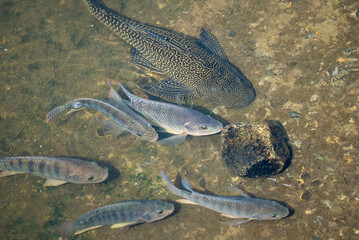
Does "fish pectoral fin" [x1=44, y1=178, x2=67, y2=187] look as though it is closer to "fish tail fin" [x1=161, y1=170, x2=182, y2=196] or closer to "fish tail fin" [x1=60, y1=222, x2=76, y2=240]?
"fish tail fin" [x1=60, y1=222, x2=76, y2=240]

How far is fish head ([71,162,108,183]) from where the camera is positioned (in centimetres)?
505

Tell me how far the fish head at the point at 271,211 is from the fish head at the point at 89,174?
3.16 metres

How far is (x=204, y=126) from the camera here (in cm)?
501

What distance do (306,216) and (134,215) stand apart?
10.8 ft

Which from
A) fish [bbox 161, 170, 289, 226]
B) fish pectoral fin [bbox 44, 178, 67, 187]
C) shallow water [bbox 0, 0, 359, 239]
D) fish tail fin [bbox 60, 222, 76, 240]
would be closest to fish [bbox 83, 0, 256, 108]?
shallow water [bbox 0, 0, 359, 239]

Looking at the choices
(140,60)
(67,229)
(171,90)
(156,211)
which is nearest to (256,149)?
(156,211)

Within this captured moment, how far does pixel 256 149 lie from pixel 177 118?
1716 millimetres

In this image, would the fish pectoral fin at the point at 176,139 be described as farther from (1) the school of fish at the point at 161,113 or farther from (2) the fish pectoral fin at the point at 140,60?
(2) the fish pectoral fin at the point at 140,60

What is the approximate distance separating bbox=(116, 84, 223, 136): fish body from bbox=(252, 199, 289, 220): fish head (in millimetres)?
1690

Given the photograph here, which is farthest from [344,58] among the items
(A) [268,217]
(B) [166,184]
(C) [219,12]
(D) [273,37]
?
(B) [166,184]

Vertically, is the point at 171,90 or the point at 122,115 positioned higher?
the point at 171,90

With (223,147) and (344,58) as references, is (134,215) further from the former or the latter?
(344,58)

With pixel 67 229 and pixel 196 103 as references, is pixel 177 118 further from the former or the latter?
pixel 67 229

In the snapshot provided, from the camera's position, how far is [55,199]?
17.8 ft
